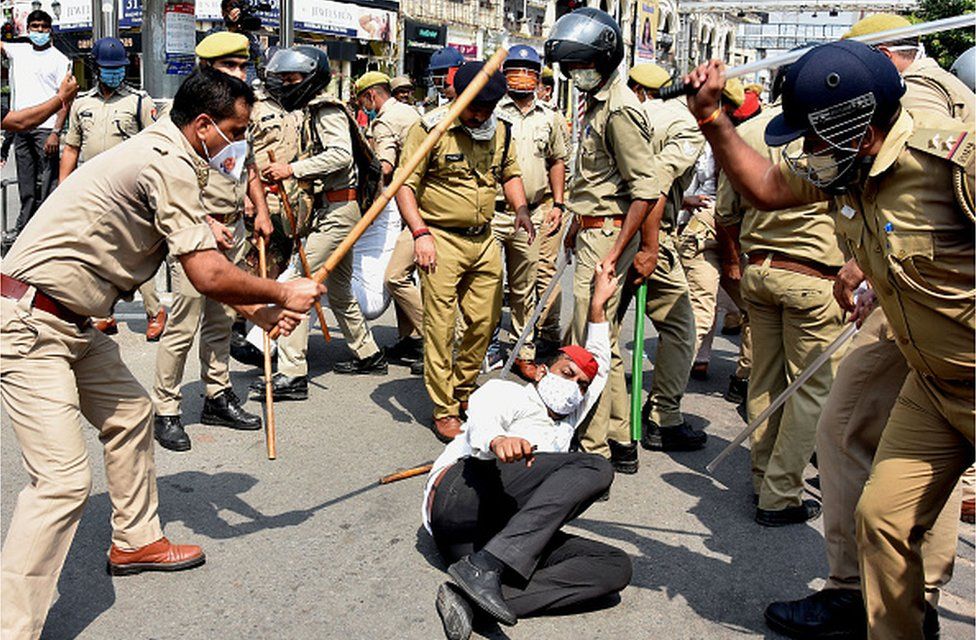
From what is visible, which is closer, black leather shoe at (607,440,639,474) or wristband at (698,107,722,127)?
wristband at (698,107,722,127)

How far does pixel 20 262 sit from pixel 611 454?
3036mm

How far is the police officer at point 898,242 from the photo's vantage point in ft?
9.46

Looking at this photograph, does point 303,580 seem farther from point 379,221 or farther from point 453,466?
point 379,221

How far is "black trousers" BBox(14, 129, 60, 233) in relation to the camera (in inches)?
410

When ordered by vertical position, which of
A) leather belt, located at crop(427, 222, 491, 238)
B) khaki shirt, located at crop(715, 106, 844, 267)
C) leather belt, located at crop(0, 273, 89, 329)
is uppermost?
khaki shirt, located at crop(715, 106, 844, 267)

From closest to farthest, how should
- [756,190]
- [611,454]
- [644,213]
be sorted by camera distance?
[756,190], [644,213], [611,454]

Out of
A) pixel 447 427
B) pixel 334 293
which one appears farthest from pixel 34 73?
pixel 447 427

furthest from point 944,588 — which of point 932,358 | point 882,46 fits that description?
point 882,46

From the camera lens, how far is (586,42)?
5.00 meters

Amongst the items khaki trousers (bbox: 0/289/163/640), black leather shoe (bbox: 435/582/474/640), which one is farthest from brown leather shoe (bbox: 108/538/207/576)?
black leather shoe (bbox: 435/582/474/640)

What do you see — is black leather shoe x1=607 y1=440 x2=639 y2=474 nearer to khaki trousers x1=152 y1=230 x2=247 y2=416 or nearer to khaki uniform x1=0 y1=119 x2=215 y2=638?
khaki trousers x1=152 y1=230 x2=247 y2=416

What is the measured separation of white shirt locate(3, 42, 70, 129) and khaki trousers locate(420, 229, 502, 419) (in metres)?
5.74

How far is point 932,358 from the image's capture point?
3.04 m

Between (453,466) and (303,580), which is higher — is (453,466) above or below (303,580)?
above
